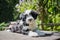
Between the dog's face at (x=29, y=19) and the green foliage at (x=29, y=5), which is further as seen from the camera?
the green foliage at (x=29, y=5)

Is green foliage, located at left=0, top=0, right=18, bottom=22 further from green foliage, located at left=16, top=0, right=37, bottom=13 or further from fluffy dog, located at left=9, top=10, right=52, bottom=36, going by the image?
fluffy dog, located at left=9, top=10, right=52, bottom=36

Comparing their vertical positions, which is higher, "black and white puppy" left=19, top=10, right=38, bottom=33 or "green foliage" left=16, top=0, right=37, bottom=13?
"green foliage" left=16, top=0, right=37, bottom=13

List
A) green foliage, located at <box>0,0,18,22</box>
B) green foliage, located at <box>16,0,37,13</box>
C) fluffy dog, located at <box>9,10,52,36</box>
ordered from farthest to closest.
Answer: green foliage, located at <box>0,0,18,22</box> → green foliage, located at <box>16,0,37,13</box> → fluffy dog, located at <box>9,10,52,36</box>

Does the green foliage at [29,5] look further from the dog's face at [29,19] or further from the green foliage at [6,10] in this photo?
the green foliage at [6,10]

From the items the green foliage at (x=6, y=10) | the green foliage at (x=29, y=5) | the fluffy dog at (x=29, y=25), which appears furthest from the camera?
the green foliage at (x=6, y=10)

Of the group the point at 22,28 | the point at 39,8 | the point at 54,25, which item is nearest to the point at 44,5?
the point at 39,8

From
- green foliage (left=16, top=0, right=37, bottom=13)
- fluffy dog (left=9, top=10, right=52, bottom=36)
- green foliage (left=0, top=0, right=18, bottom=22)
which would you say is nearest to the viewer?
fluffy dog (left=9, top=10, right=52, bottom=36)

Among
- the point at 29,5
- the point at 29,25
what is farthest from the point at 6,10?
the point at 29,25

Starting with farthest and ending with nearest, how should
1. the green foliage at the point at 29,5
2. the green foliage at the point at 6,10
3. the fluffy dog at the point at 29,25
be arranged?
the green foliage at the point at 6,10 → the green foliage at the point at 29,5 → the fluffy dog at the point at 29,25

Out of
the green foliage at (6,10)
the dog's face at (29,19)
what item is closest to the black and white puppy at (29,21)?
the dog's face at (29,19)

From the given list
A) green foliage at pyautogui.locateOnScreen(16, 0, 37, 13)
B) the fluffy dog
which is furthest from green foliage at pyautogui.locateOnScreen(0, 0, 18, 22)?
Answer: the fluffy dog

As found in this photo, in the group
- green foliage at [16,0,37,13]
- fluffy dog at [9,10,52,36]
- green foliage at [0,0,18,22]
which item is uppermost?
green foliage at [0,0,18,22]

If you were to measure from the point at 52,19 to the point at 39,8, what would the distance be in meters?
0.59

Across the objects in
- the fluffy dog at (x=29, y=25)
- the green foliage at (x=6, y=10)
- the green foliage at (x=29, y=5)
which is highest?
the green foliage at (x=6, y=10)
